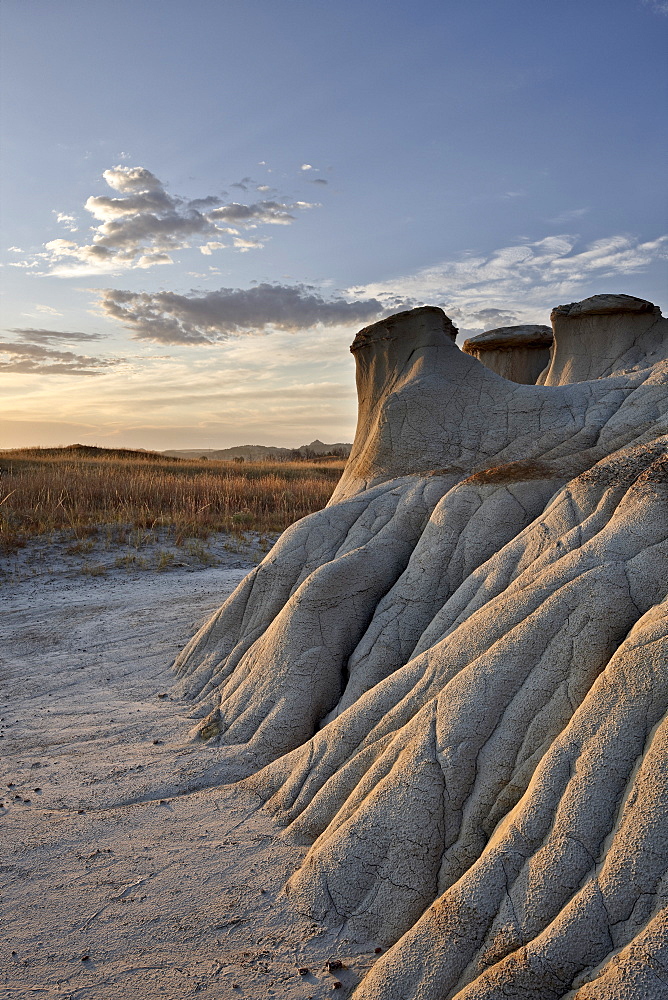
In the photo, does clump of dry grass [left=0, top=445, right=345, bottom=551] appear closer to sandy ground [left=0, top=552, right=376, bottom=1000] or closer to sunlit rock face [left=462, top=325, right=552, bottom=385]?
sunlit rock face [left=462, top=325, right=552, bottom=385]

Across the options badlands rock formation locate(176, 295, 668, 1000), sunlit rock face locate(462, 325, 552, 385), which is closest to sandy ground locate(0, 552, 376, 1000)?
badlands rock formation locate(176, 295, 668, 1000)

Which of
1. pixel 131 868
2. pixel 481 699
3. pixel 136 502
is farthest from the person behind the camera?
pixel 136 502

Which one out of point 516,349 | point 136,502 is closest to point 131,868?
point 136,502

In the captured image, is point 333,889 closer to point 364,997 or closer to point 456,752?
point 364,997

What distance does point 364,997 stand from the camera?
2420 millimetres

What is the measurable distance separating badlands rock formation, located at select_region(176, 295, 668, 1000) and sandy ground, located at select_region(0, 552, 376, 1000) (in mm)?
200

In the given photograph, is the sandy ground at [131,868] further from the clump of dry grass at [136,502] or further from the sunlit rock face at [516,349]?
the sunlit rock face at [516,349]

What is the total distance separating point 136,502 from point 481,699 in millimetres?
12795

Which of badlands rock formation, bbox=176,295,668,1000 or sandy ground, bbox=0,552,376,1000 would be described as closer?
badlands rock formation, bbox=176,295,668,1000

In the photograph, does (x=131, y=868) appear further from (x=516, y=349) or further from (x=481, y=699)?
(x=516, y=349)

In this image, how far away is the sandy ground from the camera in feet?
8.84

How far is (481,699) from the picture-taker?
2959mm

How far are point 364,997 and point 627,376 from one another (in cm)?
489

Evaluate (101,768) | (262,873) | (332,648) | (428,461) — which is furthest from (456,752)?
(428,461)
